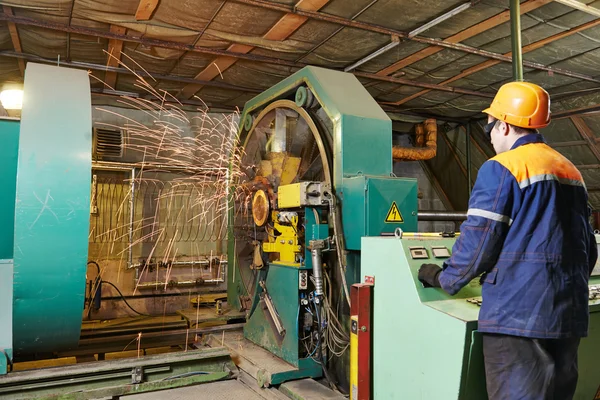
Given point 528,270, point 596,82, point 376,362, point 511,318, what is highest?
point 596,82

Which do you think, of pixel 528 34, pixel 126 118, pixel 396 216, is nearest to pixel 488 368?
pixel 396 216

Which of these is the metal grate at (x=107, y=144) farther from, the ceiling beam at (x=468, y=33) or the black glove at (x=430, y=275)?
the black glove at (x=430, y=275)

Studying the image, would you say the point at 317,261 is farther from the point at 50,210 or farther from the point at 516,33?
the point at 516,33

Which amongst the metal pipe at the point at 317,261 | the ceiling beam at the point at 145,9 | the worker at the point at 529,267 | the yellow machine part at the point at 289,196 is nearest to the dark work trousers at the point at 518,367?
the worker at the point at 529,267

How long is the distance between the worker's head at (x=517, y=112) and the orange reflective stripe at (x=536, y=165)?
10 cm

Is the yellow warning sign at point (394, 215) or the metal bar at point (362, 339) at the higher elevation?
the yellow warning sign at point (394, 215)

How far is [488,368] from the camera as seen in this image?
1.74 m

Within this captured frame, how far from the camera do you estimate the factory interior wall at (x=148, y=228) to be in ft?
18.6

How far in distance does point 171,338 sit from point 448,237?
2.87 metres

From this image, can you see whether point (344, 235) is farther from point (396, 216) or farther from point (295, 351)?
point (295, 351)

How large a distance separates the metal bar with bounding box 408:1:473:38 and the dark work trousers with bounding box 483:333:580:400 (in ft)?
10.3

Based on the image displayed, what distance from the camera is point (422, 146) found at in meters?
7.30

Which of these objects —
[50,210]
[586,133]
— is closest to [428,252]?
[50,210]

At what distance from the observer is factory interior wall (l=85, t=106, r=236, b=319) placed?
223 inches
